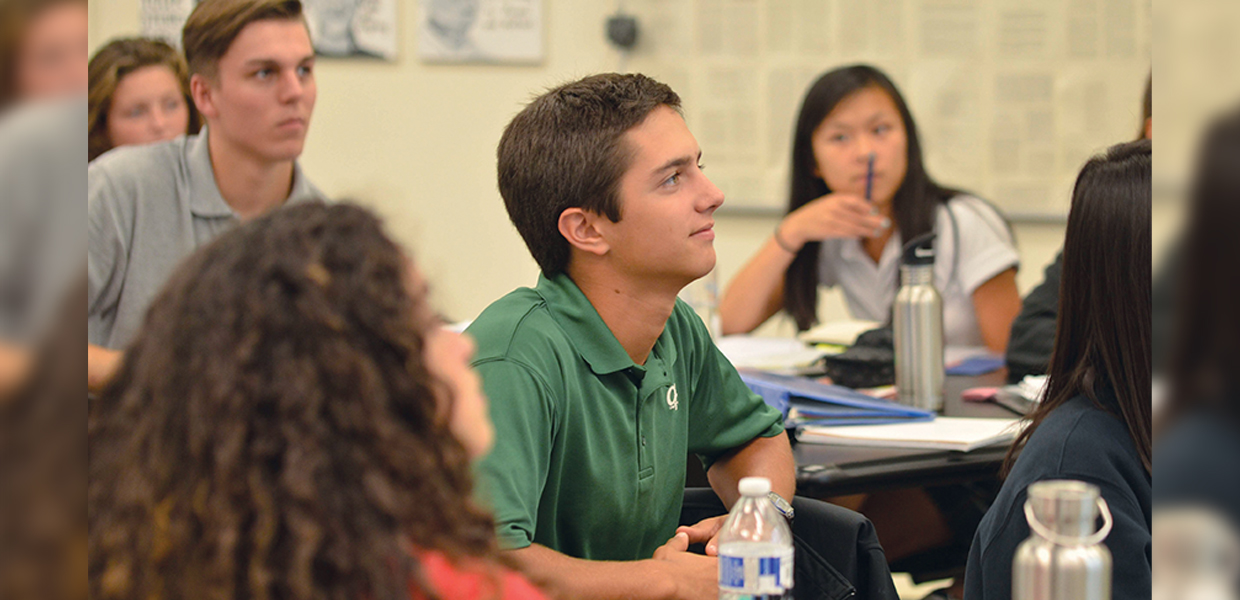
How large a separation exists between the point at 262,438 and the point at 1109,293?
808mm

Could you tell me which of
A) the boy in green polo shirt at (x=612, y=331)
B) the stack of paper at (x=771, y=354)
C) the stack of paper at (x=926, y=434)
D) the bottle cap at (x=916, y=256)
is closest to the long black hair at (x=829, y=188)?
the stack of paper at (x=771, y=354)

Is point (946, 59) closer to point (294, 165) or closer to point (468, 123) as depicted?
point (468, 123)

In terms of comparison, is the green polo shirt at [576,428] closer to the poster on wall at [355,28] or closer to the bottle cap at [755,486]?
the bottle cap at [755,486]

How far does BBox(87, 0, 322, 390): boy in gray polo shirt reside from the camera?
1.80m

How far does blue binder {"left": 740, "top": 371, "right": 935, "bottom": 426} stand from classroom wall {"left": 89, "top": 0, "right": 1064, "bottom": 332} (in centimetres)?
190

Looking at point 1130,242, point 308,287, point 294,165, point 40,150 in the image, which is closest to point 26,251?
point 40,150

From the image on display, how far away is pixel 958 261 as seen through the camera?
90.1 inches

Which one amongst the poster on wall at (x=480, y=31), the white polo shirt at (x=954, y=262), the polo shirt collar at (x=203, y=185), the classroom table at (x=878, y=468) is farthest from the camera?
the poster on wall at (x=480, y=31)

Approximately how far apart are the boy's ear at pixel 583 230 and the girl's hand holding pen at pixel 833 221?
1.19 m

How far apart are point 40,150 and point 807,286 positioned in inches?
89.2

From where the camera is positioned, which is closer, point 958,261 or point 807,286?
point 958,261

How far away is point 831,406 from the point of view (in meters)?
1.64

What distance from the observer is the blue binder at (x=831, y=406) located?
1598mm

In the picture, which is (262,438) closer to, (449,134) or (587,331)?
(587,331)
